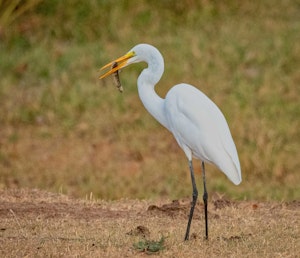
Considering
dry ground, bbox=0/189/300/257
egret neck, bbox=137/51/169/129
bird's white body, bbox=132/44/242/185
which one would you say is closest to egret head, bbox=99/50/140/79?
egret neck, bbox=137/51/169/129

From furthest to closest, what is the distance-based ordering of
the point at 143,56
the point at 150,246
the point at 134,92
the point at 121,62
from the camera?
1. the point at 134,92
2. the point at 121,62
3. the point at 143,56
4. the point at 150,246

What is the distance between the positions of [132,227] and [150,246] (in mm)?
1199

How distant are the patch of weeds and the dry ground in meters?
0.03

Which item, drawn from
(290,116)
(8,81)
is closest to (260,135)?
(290,116)

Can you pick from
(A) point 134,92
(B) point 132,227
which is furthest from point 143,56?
(A) point 134,92

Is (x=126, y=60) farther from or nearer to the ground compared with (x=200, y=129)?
farther from the ground

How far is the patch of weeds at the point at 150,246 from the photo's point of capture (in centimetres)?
659

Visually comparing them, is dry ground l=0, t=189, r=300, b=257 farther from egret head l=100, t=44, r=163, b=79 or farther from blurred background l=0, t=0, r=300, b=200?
blurred background l=0, t=0, r=300, b=200

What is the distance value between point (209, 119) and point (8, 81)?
864 cm

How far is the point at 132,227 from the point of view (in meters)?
7.80

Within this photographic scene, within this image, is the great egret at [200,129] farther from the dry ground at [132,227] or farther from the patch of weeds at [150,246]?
the patch of weeds at [150,246]

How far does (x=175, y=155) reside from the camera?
13633 millimetres

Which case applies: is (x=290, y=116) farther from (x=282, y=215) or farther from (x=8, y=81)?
(x=282, y=215)

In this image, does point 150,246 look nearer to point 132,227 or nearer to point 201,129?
point 201,129
